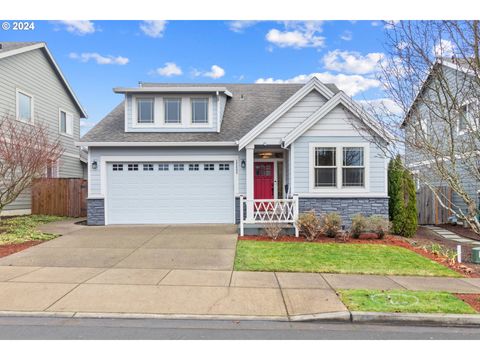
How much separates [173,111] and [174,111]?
0.04 metres

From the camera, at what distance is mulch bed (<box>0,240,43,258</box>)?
865 centimetres

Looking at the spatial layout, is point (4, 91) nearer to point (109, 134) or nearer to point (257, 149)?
point (109, 134)

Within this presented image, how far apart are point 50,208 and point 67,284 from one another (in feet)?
40.3

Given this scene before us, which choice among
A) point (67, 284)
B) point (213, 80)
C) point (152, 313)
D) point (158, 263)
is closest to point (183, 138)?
point (213, 80)

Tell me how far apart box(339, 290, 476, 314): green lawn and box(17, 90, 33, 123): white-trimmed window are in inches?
677

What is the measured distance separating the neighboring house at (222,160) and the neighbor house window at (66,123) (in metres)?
6.85

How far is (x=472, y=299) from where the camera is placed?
555 cm

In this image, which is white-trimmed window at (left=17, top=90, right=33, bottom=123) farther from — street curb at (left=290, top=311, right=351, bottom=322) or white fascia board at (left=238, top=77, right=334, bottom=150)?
street curb at (left=290, top=311, right=351, bottom=322)

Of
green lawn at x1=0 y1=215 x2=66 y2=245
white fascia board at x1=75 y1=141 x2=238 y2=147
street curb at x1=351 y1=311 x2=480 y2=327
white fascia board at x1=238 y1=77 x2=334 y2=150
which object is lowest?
street curb at x1=351 y1=311 x2=480 y2=327

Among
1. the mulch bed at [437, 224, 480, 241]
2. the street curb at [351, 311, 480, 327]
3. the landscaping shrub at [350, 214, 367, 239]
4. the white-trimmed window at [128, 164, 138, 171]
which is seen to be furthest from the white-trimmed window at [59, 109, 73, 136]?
the mulch bed at [437, 224, 480, 241]

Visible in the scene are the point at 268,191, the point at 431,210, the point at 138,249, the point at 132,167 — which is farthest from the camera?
the point at 431,210

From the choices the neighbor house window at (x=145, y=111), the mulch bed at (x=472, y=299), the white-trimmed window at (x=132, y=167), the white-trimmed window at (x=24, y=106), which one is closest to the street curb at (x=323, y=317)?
the mulch bed at (x=472, y=299)

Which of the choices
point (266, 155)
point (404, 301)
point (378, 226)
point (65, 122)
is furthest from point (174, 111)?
point (404, 301)

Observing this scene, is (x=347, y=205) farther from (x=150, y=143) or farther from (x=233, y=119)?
(x=150, y=143)
